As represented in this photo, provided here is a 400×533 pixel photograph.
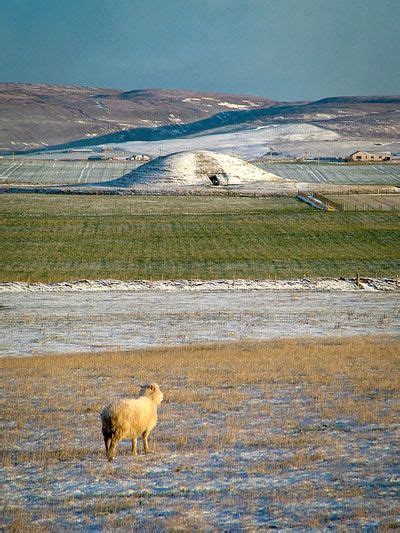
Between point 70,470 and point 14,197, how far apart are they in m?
79.9

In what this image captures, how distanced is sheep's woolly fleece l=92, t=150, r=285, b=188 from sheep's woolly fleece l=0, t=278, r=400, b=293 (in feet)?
185

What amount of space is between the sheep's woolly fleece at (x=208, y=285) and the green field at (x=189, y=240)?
1.90 meters

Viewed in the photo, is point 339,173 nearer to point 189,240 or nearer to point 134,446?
point 189,240

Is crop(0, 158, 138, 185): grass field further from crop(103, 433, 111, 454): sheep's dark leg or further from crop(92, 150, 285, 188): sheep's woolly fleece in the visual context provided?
crop(103, 433, 111, 454): sheep's dark leg

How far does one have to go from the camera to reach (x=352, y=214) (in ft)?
250

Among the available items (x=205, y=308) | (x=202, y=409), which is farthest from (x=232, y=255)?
(x=202, y=409)

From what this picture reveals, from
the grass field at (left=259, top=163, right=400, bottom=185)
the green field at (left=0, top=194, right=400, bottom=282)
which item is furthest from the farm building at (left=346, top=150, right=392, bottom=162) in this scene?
the green field at (left=0, top=194, right=400, bottom=282)

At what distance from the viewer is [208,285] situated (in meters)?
45.0

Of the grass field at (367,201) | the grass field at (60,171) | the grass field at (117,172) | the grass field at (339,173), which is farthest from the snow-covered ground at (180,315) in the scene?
the grass field at (60,171)

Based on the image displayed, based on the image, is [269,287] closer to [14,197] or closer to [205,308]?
[205,308]

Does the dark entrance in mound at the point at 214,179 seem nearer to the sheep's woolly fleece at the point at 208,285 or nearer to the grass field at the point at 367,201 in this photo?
the grass field at the point at 367,201

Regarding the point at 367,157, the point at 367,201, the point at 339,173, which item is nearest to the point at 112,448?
the point at 367,201

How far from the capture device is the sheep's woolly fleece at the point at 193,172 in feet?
341

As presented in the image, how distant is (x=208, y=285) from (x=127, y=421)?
31499 mm
